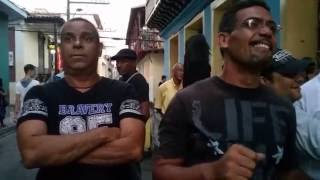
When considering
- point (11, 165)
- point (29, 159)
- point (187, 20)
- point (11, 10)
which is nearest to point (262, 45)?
point (29, 159)

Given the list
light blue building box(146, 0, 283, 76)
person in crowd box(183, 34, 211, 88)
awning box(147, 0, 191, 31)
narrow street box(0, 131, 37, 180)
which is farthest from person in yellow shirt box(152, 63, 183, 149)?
awning box(147, 0, 191, 31)

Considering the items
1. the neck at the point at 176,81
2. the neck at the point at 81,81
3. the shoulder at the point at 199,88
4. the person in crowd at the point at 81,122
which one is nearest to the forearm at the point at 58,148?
the person in crowd at the point at 81,122

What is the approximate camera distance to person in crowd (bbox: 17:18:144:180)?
2.85 meters

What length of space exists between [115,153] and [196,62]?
120cm

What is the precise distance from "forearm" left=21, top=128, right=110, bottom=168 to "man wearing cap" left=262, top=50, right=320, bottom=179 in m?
0.94

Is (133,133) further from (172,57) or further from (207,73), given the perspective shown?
(172,57)

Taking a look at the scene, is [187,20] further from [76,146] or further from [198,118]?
[198,118]

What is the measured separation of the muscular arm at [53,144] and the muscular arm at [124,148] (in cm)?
4

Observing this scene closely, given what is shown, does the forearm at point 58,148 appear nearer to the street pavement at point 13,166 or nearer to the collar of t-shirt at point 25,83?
the street pavement at point 13,166

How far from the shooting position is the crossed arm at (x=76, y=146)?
2822 mm

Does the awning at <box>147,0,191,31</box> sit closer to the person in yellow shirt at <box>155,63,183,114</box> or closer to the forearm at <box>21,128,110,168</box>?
the person in yellow shirt at <box>155,63,183,114</box>

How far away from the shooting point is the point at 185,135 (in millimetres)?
2281

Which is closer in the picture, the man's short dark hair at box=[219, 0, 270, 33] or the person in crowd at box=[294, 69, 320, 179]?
the man's short dark hair at box=[219, 0, 270, 33]

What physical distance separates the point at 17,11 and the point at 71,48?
882 inches
